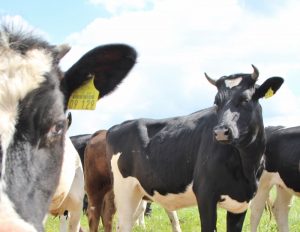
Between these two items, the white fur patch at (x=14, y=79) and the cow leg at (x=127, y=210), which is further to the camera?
the cow leg at (x=127, y=210)

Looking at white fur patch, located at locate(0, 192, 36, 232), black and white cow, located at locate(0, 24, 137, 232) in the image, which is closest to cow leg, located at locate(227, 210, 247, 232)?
black and white cow, located at locate(0, 24, 137, 232)

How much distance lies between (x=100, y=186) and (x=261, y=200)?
2.85 meters

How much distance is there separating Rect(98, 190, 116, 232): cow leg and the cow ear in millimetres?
6042

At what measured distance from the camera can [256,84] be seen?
7820 millimetres

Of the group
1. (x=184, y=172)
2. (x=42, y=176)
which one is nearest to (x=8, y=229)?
(x=42, y=176)

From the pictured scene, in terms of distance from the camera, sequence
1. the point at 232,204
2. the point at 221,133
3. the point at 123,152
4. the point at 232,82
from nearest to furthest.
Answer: the point at 221,133
the point at 232,204
the point at 232,82
the point at 123,152

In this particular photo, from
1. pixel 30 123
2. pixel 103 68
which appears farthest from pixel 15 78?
pixel 103 68

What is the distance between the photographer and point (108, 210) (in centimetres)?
1034

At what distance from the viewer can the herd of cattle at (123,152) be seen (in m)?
3.01

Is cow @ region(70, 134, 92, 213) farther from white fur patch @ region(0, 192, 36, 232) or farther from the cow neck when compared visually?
white fur patch @ region(0, 192, 36, 232)

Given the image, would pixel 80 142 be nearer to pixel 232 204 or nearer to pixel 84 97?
pixel 232 204

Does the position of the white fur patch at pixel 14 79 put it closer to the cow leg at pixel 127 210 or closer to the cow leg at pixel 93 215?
the cow leg at pixel 127 210

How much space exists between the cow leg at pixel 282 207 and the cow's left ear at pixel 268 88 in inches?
118

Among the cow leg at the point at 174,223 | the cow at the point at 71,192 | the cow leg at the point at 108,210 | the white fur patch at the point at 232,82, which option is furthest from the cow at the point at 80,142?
the cow at the point at 71,192
